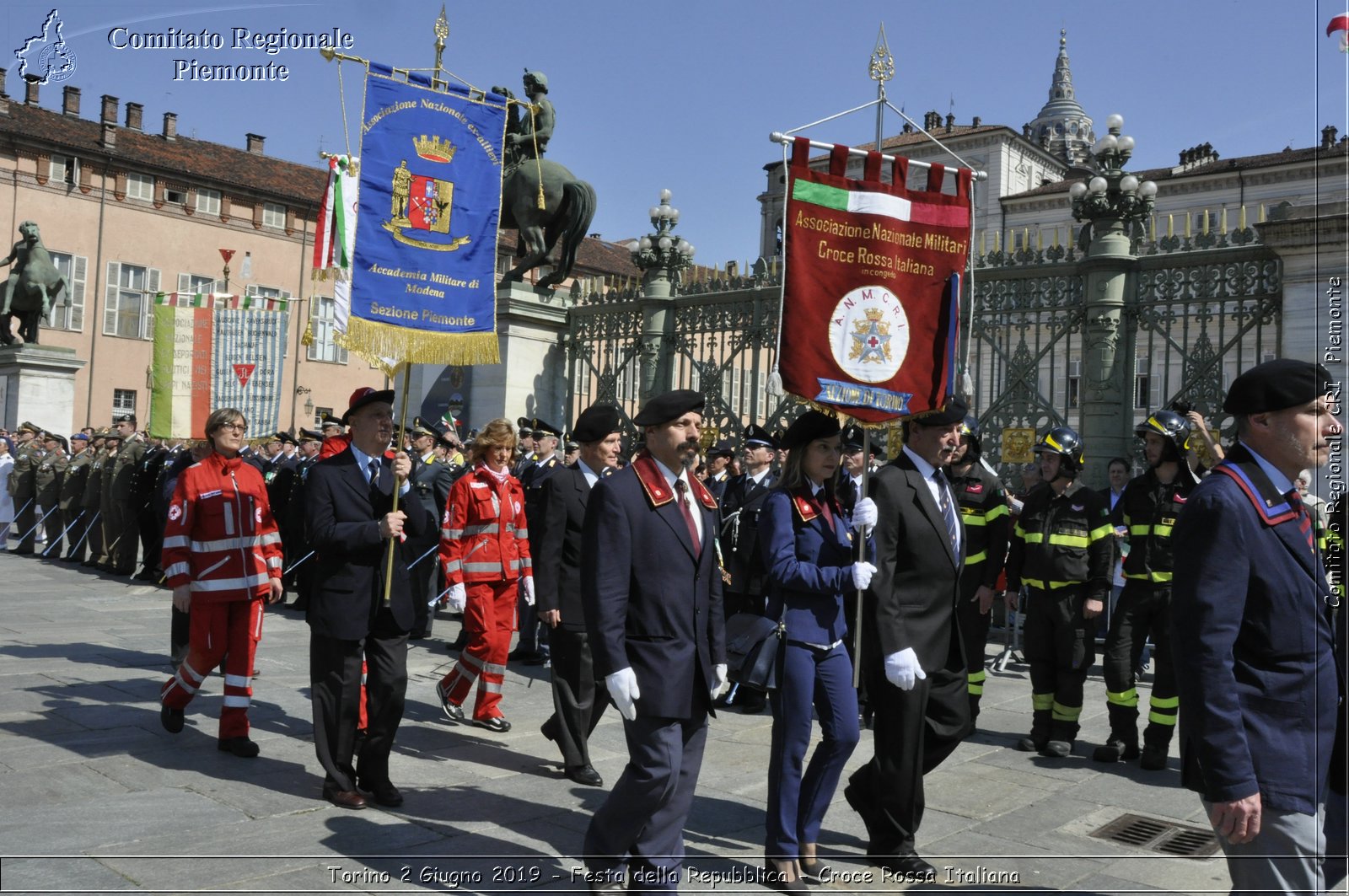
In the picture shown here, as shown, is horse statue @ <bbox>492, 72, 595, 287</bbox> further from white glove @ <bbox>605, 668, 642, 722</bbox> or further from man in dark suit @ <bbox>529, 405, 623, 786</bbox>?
white glove @ <bbox>605, 668, 642, 722</bbox>

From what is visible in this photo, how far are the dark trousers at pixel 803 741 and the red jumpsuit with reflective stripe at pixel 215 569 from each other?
140 inches

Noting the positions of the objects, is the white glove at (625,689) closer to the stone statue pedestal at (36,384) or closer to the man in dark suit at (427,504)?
the man in dark suit at (427,504)

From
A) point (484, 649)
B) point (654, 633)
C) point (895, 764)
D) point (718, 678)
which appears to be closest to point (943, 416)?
point (895, 764)

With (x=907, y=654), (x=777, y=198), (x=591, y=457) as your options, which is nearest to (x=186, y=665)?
(x=591, y=457)

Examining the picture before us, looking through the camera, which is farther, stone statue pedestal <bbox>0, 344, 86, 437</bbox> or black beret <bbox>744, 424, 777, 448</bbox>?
stone statue pedestal <bbox>0, 344, 86, 437</bbox>

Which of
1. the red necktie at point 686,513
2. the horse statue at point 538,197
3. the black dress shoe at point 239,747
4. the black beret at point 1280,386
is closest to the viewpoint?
the black beret at point 1280,386

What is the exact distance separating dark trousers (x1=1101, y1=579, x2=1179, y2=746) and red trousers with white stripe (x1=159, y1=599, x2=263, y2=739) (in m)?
5.33

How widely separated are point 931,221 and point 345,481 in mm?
3283

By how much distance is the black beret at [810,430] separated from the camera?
5132mm

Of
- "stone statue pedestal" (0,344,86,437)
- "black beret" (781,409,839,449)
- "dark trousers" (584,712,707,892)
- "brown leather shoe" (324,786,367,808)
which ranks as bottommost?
"brown leather shoe" (324,786,367,808)

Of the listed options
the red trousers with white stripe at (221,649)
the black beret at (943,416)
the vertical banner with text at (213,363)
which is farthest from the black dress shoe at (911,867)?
the vertical banner with text at (213,363)

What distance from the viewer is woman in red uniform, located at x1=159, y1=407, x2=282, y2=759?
6863mm

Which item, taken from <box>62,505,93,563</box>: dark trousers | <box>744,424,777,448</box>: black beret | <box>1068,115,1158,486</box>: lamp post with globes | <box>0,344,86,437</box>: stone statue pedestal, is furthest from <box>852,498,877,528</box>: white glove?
<box>0,344,86,437</box>: stone statue pedestal

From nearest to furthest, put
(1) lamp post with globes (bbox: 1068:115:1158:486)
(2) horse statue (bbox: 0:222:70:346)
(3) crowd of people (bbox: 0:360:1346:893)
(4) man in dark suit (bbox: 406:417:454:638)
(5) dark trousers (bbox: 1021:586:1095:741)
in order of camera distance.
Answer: (3) crowd of people (bbox: 0:360:1346:893) → (5) dark trousers (bbox: 1021:586:1095:741) → (4) man in dark suit (bbox: 406:417:454:638) → (1) lamp post with globes (bbox: 1068:115:1158:486) → (2) horse statue (bbox: 0:222:70:346)
